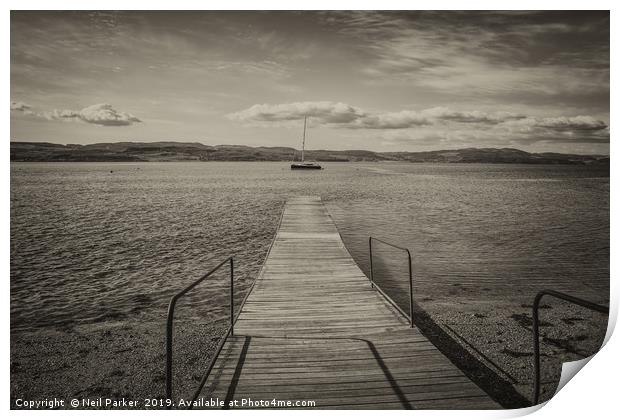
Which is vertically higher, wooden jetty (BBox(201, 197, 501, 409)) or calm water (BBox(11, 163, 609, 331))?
wooden jetty (BBox(201, 197, 501, 409))

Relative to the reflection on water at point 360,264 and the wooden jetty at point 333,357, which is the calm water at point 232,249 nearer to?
the reflection on water at point 360,264

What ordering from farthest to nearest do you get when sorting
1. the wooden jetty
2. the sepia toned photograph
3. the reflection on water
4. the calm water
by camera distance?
the calm water
the reflection on water
the sepia toned photograph
the wooden jetty

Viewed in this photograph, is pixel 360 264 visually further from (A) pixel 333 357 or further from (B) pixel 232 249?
(A) pixel 333 357

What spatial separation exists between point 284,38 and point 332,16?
32.3 inches

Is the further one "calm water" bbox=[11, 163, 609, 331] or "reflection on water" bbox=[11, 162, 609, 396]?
"calm water" bbox=[11, 163, 609, 331]

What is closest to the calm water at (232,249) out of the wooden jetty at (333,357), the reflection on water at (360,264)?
the reflection on water at (360,264)

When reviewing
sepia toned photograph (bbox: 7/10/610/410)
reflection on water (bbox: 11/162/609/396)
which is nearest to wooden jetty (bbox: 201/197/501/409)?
sepia toned photograph (bbox: 7/10/610/410)

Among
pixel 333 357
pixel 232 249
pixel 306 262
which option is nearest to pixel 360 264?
pixel 306 262

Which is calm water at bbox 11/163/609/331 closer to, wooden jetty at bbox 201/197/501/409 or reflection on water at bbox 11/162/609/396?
reflection on water at bbox 11/162/609/396

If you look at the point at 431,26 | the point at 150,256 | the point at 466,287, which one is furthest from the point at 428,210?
the point at 431,26

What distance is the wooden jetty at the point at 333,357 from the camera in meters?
3.19

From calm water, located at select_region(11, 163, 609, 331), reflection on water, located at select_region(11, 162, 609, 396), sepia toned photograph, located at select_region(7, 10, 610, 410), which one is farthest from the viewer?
calm water, located at select_region(11, 163, 609, 331)

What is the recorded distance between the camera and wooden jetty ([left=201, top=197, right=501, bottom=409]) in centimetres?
319

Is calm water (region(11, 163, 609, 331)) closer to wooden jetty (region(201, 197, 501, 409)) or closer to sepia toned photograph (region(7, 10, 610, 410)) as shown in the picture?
sepia toned photograph (region(7, 10, 610, 410))
